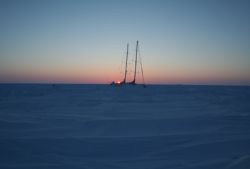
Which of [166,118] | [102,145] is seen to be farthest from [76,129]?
[166,118]

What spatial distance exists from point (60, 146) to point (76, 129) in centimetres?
245

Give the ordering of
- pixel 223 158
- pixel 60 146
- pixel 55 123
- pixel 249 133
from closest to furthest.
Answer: pixel 223 158
pixel 60 146
pixel 249 133
pixel 55 123

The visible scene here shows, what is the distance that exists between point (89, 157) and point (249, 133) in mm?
5418

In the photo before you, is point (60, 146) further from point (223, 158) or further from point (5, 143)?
point (223, 158)

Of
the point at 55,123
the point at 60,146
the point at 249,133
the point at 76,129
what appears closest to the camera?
the point at 60,146

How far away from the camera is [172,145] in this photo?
26.6 feet

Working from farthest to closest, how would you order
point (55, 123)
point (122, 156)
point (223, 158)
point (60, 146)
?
point (55, 123) < point (60, 146) < point (122, 156) < point (223, 158)

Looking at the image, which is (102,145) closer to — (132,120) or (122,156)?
(122,156)

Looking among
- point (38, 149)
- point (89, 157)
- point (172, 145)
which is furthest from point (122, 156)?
point (38, 149)

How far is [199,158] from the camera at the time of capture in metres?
6.84

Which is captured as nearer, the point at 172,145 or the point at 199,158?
the point at 199,158

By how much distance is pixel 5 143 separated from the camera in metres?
8.02

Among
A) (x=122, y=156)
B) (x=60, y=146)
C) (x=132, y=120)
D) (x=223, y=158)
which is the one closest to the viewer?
(x=223, y=158)

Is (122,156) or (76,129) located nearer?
(122,156)
